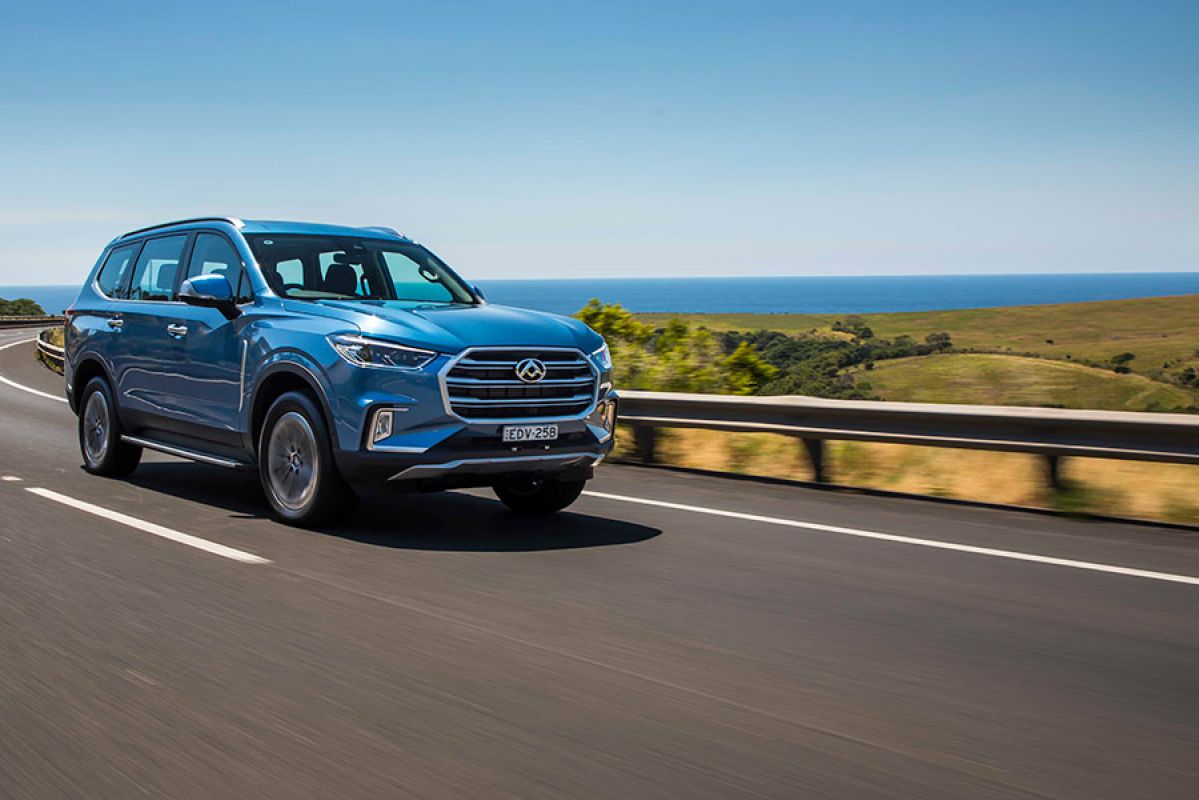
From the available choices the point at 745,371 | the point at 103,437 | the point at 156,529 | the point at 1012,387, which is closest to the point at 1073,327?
the point at 1012,387

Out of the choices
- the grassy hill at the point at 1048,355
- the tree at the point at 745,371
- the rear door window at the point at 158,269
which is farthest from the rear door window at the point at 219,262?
the grassy hill at the point at 1048,355

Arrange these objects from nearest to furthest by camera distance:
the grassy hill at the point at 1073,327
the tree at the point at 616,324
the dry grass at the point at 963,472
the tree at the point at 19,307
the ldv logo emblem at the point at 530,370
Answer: the ldv logo emblem at the point at 530,370, the dry grass at the point at 963,472, the tree at the point at 616,324, the grassy hill at the point at 1073,327, the tree at the point at 19,307

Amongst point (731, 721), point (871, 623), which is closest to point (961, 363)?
point (871, 623)

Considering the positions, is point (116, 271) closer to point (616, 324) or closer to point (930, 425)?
point (930, 425)

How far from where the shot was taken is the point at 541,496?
8336 millimetres

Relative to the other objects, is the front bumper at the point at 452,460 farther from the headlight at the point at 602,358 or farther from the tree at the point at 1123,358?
the tree at the point at 1123,358

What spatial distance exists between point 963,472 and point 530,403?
14.3 feet

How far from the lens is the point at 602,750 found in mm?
3727

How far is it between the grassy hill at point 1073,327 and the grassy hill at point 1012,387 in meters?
7.04

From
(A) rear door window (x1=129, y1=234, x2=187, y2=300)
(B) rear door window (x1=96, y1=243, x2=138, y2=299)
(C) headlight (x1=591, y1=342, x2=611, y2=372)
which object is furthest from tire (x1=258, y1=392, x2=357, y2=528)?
(B) rear door window (x1=96, y1=243, x2=138, y2=299)

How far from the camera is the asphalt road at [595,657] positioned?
140 inches

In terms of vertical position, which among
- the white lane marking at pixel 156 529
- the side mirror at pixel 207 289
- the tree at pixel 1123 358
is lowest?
the tree at pixel 1123 358

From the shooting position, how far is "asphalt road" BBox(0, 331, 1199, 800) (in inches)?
140

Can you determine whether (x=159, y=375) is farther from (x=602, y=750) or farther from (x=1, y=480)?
(x=602, y=750)
